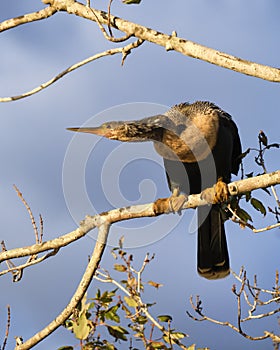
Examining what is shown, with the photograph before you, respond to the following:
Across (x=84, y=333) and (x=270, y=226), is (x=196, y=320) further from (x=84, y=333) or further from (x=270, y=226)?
(x=84, y=333)

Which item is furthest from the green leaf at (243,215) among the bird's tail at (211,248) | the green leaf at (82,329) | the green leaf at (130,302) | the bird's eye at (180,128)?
the green leaf at (82,329)

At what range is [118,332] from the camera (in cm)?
381

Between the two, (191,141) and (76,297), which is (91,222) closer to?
(76,297)

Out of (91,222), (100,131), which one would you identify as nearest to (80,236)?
(91,222)

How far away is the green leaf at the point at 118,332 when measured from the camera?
380 cm

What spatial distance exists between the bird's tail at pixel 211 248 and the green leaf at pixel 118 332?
2.43 meters

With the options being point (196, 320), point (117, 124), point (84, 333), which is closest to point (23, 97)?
point (117, 124)

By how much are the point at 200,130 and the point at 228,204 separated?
0.99 meters

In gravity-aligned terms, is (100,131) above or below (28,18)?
below

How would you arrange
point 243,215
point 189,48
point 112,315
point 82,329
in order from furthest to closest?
1. point 243,215
2. point 112,315
3. point 82,329
4. point 189,48

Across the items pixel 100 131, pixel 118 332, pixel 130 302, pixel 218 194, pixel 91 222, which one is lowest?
pixel 118 332

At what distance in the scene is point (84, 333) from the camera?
11.4 ft

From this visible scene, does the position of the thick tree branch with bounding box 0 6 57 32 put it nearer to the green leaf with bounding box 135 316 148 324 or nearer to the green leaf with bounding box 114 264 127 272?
the green leaf with bounding box 114 264 127 272

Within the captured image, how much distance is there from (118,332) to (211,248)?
2.55m
